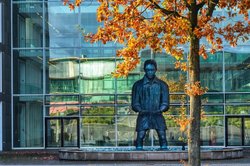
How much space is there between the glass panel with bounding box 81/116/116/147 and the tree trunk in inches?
867

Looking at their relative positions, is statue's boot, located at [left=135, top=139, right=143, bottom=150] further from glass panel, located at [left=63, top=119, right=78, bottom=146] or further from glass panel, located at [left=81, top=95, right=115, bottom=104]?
glass panel, located at [left=63, top=119, right=78, bottom=146]

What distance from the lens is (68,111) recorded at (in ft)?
101

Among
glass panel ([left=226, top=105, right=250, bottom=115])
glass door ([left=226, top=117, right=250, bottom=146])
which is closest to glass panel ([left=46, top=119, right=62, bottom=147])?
glass door ([left=226, top=117, right=250, bottom=146])

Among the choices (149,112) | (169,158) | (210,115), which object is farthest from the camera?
(210,115)

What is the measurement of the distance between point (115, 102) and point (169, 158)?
927 centimetres

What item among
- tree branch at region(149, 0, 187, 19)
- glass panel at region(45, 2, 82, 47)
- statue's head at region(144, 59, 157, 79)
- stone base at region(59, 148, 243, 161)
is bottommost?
stone base at region(59, 148, 243, 161)

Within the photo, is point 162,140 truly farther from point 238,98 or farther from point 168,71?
point 238,98

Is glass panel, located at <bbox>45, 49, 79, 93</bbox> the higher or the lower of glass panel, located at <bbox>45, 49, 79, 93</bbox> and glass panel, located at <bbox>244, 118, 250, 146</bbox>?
the higher

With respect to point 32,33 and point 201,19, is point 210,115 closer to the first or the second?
point 32,33

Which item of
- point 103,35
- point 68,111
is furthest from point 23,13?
point 103,35

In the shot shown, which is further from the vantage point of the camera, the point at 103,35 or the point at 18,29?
the point at 18,29

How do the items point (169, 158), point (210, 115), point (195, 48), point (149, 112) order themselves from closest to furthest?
point (195, 48) → point (169, 158) → point (149, 112) → point (210, 115)

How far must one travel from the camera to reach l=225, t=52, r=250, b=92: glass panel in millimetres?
30562

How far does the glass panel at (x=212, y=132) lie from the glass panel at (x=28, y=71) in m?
9.63
